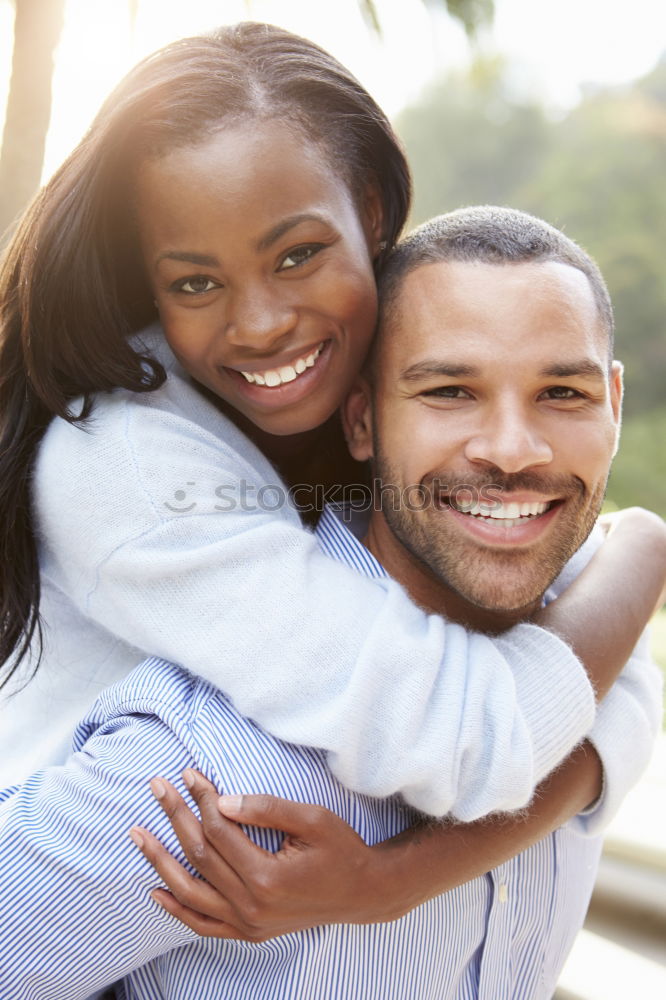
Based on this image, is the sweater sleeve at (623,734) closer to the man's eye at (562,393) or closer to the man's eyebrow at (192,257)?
the man's eye at (562,393)

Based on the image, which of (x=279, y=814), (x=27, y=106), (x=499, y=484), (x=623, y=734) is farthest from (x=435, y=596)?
(x=27, y=106)

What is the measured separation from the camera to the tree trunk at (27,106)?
285cm

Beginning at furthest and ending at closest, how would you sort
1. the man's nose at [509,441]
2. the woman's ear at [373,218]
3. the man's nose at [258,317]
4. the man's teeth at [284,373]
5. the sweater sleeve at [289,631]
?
the woman's ear at [373,218]
the man's teeth at [284,373]
the man's nose at [258,317]
the man's nose at [509,441]
the sweater sleeve at [289,631]

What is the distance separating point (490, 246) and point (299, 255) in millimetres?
370

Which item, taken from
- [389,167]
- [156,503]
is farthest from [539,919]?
[389,167]

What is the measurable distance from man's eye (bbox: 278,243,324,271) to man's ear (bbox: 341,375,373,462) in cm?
26

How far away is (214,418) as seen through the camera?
2043mm

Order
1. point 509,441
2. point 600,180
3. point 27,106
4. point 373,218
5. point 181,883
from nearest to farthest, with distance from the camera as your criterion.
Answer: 1. point 181,883
2. point 509,441
3. point 373,218
4. point 27,106
5. point 600,180

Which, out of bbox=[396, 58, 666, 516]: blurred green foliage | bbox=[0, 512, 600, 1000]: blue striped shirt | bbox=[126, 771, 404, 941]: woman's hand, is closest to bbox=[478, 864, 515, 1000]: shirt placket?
bbox=[0, 512, 600, 1000]: blue striped shirt

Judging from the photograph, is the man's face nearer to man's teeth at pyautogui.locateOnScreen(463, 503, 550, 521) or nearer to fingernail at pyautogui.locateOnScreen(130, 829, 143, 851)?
man's teeth at pyautogui.locateOnScreen(463, 503, 550, 521)

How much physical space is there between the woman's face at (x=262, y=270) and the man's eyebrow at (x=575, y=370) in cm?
40

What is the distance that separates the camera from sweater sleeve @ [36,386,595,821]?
1.53 meters

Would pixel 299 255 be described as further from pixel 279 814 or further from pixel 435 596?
pixel 279 814

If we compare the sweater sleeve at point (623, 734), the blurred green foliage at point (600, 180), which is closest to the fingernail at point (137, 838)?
the sweater sleeve at point (623, 734)
